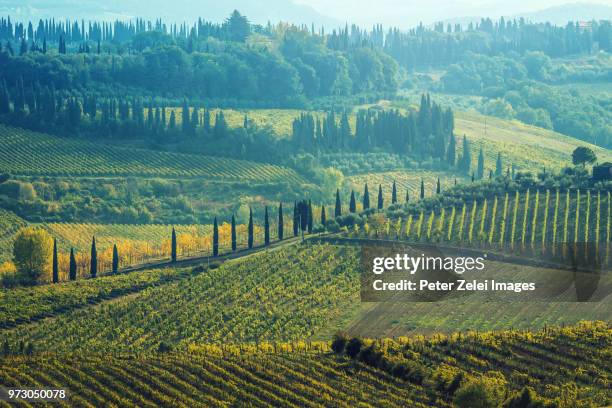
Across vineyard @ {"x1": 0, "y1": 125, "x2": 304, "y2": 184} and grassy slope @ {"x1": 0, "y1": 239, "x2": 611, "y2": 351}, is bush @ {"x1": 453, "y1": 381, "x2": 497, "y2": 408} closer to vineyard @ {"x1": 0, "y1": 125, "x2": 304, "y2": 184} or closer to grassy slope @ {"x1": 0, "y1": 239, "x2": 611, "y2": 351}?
grassy slope @ {"x1": 0, "y1": 239, "x2": 611, "y2": 351}

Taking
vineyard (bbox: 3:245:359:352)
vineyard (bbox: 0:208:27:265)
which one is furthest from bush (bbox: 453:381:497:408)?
vineyard (bbox: 0:208:27:265)

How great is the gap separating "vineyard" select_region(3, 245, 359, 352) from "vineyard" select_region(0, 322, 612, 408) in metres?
7.91

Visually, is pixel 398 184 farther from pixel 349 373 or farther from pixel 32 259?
pixel 349 373

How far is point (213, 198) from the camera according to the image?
613ft

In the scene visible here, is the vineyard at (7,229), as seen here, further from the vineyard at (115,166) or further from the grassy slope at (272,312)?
the grassy slope at (272,312)

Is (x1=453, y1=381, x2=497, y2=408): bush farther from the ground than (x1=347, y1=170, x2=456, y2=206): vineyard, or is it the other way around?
(x1=453, y1=381, x2=497, y2=408): bush

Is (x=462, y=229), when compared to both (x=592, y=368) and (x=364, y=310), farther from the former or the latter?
(x=592, y=368)

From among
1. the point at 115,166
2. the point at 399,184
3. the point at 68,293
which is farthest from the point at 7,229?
the point at 399,184

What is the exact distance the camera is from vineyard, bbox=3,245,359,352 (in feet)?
360

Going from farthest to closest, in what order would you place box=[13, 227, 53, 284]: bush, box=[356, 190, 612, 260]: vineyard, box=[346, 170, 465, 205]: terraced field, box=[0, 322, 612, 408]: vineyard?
box=[346, 170, 465, 205]: terraced field
box=[13, 227, 53, 284]: bush
box=[356, 190, 612, 260]: vineyard
box=[0, 322, 612, 408]: vineyard

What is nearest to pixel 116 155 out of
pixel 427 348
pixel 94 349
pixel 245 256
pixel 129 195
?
pixel 129 195

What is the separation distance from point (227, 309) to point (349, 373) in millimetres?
27426

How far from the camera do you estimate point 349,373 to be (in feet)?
301

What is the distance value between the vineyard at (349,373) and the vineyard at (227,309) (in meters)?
7.91
